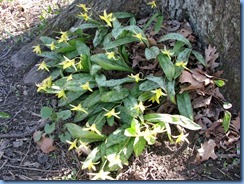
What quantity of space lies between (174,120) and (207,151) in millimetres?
309

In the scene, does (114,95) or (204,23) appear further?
(204,23)

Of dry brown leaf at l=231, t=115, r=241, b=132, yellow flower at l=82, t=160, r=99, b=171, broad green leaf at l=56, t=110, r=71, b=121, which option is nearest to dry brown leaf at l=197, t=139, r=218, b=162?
dry brown leaf at l=231, t=115, r=241, b=132

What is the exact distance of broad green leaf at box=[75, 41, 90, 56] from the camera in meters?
3.95

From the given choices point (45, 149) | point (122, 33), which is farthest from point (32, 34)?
point (45, 149)

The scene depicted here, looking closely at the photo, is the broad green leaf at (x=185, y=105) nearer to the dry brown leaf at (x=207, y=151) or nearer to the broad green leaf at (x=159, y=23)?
the dry brown leaf at (x=207, y=151)

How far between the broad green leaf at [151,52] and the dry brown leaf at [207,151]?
77 cm

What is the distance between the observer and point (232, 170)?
10.8 feet

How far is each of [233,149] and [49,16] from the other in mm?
2400

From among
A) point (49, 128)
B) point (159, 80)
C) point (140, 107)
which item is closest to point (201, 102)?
point (159, 80)

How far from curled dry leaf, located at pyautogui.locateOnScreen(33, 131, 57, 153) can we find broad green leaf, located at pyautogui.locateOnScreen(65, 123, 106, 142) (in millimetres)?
188

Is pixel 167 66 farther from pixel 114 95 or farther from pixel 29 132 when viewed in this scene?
pixel 29 132

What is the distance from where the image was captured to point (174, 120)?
337cm

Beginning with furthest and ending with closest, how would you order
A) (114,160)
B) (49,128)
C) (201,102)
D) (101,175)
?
(49,128) → (201,102) → (114,160) → (101,175)

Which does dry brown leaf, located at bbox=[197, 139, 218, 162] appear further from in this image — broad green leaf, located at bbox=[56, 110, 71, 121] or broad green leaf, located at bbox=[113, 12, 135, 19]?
broad green leaf, located at bbox=[113, 12, 135, 19]
